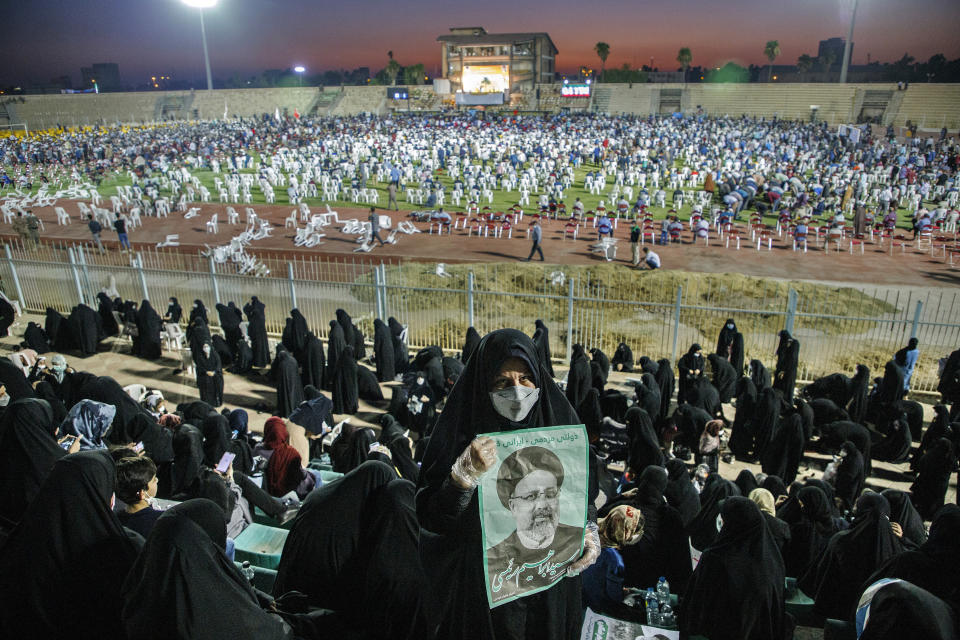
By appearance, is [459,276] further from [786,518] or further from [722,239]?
[786,518]

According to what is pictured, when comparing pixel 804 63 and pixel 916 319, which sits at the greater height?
pixel 804 63

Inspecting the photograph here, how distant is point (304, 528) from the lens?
9.12ft

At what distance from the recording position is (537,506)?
74.1 inches

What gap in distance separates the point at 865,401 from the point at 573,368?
385 cm

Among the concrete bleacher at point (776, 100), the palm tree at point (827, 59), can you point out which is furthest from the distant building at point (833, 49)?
the concrete bleacher at point (776, 100)

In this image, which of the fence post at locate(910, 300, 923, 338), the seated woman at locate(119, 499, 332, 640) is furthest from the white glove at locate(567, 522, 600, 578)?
the fence post at locate(910, 300, 923, 338)

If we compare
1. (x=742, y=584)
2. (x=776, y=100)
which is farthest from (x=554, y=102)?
(x=742, y=584)

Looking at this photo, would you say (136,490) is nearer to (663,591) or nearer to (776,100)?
(663,591)

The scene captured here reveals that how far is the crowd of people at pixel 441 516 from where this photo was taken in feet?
6.83

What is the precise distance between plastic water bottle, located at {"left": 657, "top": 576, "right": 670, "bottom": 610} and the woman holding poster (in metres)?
1.42

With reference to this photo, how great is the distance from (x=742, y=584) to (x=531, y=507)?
1695 millimetres

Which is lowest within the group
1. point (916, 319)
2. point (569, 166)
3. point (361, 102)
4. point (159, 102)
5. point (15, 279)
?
point (15, 279)

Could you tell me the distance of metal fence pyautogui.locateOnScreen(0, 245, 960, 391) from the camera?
35.0 ft

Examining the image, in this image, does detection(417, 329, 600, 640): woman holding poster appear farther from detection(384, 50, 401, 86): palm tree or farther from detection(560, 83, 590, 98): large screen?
detection(384, 50, 401, 86): palm tree
